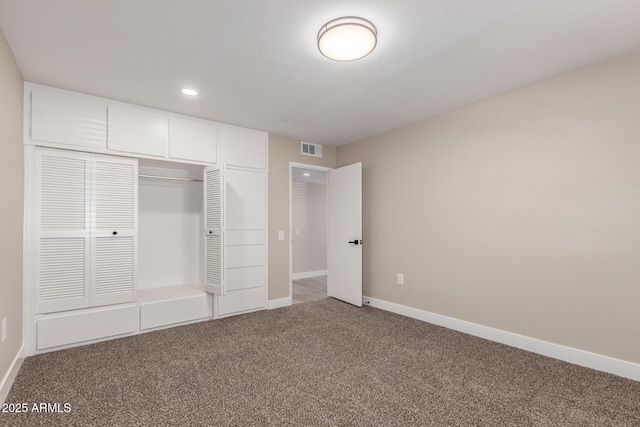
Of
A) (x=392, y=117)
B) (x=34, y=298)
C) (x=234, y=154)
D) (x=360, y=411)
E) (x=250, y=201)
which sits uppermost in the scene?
(x=392, y=117)

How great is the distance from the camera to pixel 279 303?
4430 millimetres

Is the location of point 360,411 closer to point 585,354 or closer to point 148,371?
point 148,371

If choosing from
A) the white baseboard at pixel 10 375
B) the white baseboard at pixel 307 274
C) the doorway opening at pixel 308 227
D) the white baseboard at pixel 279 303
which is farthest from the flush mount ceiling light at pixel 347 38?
the white baseboard at pixel 307 274

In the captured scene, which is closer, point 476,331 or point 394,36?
point 394,36

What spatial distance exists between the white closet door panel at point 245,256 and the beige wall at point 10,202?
6.38 feet

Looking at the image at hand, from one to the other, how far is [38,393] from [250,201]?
8.81 feet

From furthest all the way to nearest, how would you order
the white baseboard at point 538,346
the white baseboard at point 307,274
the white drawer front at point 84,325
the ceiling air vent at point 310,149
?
Result: the white baseboard at point 307,274, the ceiling air vent at point 310,149, the white drawer front at point 84,325, the white baseboard at point 538,346

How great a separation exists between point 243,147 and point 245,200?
72 cm

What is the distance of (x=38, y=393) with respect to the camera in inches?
84.3

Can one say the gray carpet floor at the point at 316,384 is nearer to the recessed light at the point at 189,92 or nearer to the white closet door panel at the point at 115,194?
the white closet door panel at the point at 115,194

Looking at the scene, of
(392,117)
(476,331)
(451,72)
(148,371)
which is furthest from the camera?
(392,117)

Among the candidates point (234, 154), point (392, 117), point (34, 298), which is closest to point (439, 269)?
point (392, 117)

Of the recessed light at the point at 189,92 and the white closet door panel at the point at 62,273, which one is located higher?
the recessed light at the point at 189,92

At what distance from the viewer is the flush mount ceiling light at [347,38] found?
1971 millimetres
